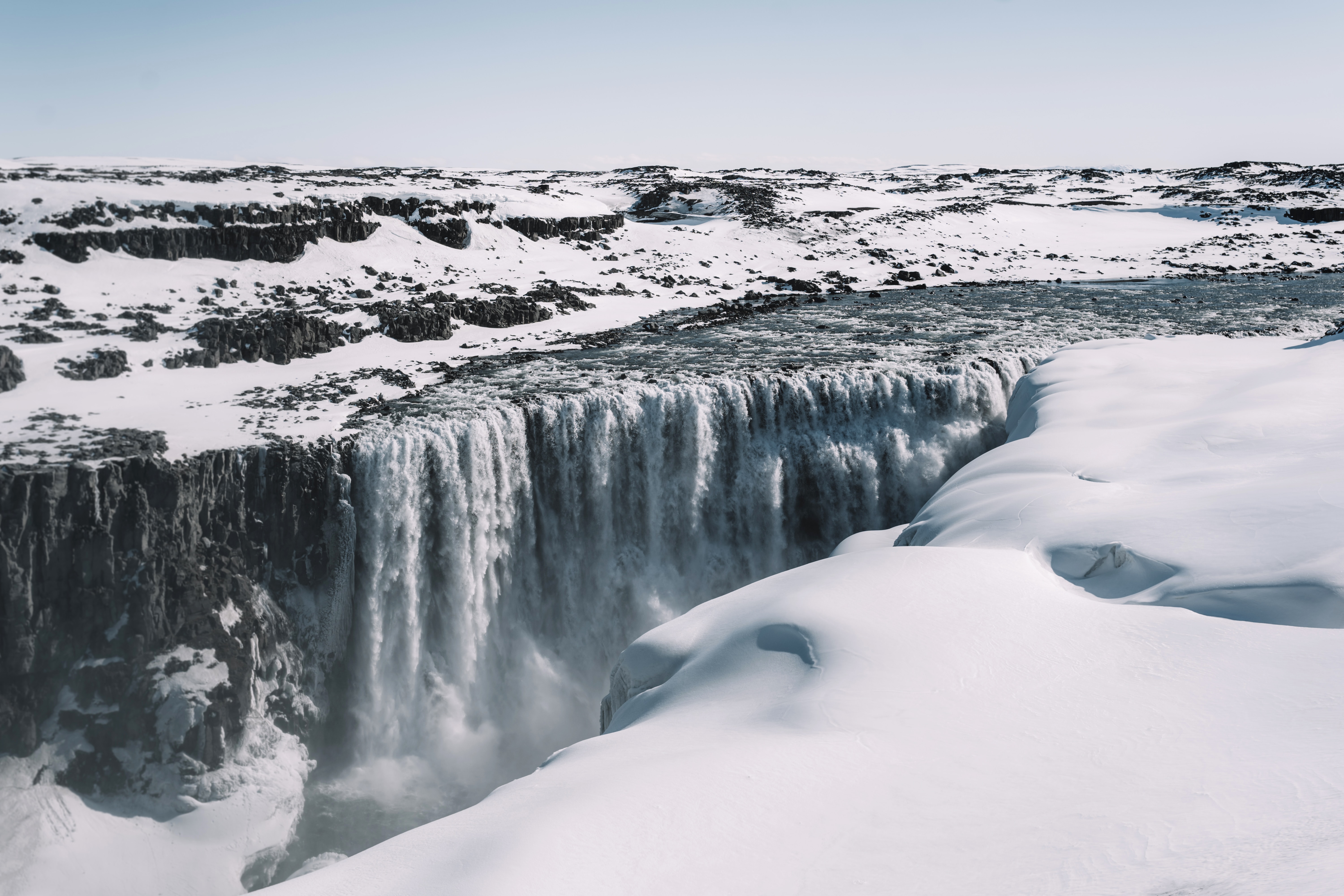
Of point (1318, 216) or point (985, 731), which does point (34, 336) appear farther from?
point (1318, 216)

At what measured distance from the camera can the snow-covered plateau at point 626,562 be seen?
20.4 ft

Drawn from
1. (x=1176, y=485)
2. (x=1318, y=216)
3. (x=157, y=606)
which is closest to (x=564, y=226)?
(x=157, y=606)

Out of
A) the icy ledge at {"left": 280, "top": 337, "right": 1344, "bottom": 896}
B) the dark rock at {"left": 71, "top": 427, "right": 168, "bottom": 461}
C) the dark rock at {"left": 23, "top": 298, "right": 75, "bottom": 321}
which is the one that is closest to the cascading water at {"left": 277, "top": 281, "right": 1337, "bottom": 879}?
the dark rock at {"left": 71, "top": 427, "right": 168, "bottom": 461}

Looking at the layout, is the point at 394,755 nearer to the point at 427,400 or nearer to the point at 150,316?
the point at 427,400

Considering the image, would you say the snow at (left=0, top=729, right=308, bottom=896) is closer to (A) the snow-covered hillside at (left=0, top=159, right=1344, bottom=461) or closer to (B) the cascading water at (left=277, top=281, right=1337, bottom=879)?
(B) the cascading water at (left=277, top=281, right=1337, bottom=879)

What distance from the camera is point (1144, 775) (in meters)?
6.20

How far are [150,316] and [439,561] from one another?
12.2 m

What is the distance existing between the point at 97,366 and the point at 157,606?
7.86 metres

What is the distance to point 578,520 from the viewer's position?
1856 centimetres

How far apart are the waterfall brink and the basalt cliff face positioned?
4.45 feet

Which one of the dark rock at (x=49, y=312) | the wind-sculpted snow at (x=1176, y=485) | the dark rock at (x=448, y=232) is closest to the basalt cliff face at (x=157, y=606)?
the dark rock at (x=49, y=312)

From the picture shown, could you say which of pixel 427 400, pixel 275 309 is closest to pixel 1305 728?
pixel 427 400

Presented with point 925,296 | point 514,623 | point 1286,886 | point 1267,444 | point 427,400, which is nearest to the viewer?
point 1286,886

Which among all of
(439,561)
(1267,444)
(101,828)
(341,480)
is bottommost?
(101,828)
